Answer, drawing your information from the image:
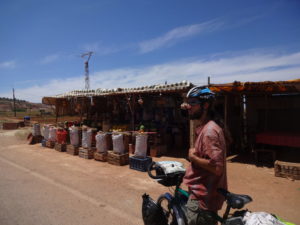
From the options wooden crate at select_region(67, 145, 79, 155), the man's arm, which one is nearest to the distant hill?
wooden crate at select_region(67, 145, 79, 155)

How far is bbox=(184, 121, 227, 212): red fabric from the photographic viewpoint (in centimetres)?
181

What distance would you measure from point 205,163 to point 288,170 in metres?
5.28

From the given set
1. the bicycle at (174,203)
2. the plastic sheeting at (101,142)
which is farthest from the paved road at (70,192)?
the bicycle at (174,203)

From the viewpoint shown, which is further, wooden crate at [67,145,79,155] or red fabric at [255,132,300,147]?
wooden crate at [67,145,79,155]

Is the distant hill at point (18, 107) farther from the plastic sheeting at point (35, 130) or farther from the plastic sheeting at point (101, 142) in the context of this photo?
the plastic sheeting at point (101, 142)

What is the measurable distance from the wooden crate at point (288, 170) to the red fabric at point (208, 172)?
194 inches

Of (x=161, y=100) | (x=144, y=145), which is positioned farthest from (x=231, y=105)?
(x=144, y=145)

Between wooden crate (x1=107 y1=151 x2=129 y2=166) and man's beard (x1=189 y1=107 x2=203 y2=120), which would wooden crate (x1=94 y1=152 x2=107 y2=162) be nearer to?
wooden crate (x1=107 y1=151 x2=129 y2=166)

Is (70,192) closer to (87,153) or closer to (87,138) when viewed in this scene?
(87,153)

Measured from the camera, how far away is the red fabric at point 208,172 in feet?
5.92

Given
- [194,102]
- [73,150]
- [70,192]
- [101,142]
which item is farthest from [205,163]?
[73,150]

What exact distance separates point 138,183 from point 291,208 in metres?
3.39

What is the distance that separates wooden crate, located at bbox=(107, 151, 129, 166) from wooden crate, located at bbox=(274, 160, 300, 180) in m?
4.68

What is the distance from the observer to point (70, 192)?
5.04 meters
